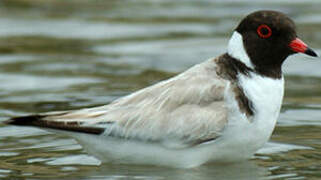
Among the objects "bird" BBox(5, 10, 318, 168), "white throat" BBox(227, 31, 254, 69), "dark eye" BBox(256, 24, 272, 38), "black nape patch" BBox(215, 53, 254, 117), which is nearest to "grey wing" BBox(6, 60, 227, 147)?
"bird" BBox(5, 10, 318, 168)

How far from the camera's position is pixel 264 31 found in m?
10.0

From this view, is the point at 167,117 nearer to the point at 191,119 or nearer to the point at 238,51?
the point at 191,119

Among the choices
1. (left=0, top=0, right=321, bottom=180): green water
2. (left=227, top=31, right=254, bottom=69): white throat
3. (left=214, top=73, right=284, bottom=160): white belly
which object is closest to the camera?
(left=214, top=73, right=284, bottom=160): white belly

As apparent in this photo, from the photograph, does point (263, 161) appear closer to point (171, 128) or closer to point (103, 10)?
point (171, 128)

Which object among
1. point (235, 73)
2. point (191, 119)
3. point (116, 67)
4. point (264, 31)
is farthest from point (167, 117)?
point (116, 67)

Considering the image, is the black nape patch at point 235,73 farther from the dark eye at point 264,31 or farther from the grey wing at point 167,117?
the dark eye at point 264,31

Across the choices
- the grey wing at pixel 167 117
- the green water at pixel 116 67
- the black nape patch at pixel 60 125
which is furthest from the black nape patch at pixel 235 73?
the black nape patch at pixel 60 125

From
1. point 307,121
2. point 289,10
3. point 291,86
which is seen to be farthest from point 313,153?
point 289,10

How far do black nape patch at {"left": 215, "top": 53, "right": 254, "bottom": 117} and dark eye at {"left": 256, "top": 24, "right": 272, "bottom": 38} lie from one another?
413mm

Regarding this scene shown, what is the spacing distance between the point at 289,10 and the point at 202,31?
251 cm

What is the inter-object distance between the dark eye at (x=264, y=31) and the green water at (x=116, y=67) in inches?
60.3

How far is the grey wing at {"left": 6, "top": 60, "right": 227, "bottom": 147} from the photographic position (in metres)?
9.52

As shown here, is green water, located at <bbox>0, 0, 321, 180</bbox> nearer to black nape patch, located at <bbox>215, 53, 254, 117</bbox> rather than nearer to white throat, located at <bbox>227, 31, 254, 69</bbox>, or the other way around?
black nape patch, located at <bbox>215, 53, 254, 117</bbox>

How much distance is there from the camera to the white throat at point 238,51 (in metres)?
9.98
